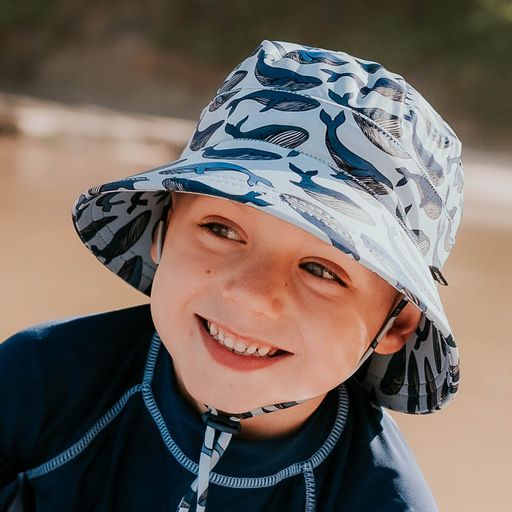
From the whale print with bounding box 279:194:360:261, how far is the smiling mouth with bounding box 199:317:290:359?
0.17 meters

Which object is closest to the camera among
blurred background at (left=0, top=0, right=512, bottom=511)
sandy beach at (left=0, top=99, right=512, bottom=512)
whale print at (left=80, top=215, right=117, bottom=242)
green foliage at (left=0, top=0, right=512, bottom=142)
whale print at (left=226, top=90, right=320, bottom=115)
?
whale print at (left=226, top=90, right=320, bottom=115)

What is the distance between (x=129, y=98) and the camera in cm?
904

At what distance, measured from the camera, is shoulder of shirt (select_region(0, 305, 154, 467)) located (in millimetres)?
1224

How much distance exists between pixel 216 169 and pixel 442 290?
7.60ft

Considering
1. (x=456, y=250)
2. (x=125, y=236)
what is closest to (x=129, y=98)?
(x=456, y=250)

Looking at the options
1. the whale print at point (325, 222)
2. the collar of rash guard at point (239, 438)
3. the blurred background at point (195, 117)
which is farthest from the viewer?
the blurred background at point (195, 117)

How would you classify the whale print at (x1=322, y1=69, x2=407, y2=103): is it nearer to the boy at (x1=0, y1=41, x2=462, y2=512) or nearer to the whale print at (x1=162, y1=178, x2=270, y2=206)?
the boy at (x1=0, y1=41, x2=462, y2=512)

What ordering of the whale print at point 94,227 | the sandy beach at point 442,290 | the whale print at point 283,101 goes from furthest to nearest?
the sandy beach at point 442,290, the whale print at point 94,227, the whale print at point 283,101

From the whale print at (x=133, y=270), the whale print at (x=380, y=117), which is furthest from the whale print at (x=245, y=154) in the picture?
the whale print at (x=133, y=270)

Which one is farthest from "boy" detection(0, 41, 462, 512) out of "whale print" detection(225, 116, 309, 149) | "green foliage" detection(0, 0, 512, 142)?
"green foliage" detection(0, 0, 512, 142)

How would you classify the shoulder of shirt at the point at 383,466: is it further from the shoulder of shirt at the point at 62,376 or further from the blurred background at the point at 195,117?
the blurred background at the point at 195,117

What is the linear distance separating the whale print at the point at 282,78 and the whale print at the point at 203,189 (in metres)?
0.19

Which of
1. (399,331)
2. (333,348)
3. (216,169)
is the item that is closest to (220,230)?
(216,169)

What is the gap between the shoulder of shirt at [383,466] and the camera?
1.18 metres
